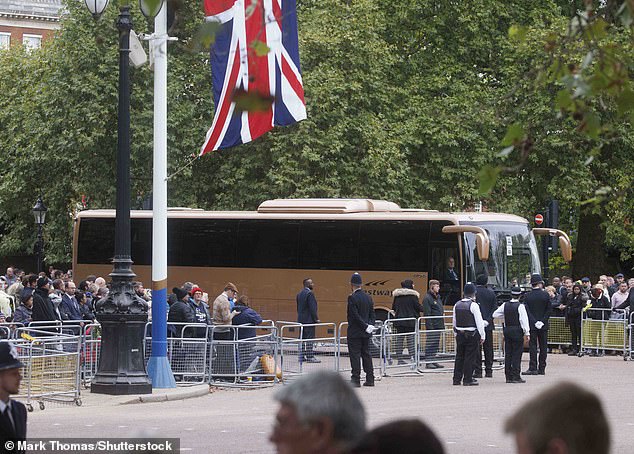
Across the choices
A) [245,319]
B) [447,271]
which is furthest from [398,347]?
[447,271]

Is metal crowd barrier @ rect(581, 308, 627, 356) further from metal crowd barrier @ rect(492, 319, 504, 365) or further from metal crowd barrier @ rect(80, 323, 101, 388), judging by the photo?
metal crowd barrier @ rect(80, 323, 101, 388)

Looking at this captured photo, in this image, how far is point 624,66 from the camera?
5.98m

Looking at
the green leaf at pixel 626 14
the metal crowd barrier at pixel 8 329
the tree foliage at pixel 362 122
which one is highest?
the tree foliage at pixel 362 122

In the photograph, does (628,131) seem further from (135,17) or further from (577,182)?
(135,17)

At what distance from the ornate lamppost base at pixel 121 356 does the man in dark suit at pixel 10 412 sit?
39.4 ft

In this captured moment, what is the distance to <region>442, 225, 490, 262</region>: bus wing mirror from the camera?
29.4 meters

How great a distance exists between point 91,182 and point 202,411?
80.6ft

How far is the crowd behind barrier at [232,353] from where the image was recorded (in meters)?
18.3

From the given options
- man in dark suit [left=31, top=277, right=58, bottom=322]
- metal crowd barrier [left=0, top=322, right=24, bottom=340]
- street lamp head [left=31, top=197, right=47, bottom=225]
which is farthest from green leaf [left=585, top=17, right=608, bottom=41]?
street lamp head [left=31, top=197, right=47, bottom=225]

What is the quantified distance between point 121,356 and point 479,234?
12.6 meters

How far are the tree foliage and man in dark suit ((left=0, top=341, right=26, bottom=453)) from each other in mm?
31094

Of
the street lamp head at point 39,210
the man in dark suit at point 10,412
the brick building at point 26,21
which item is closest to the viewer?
the man in dark suit at point 10,412

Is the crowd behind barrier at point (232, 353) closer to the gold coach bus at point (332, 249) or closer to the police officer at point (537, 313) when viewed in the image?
the police officer at point (537, 313)

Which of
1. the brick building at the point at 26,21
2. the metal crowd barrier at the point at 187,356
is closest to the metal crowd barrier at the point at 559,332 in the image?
the metal crowd barrier at the point at 187,356
